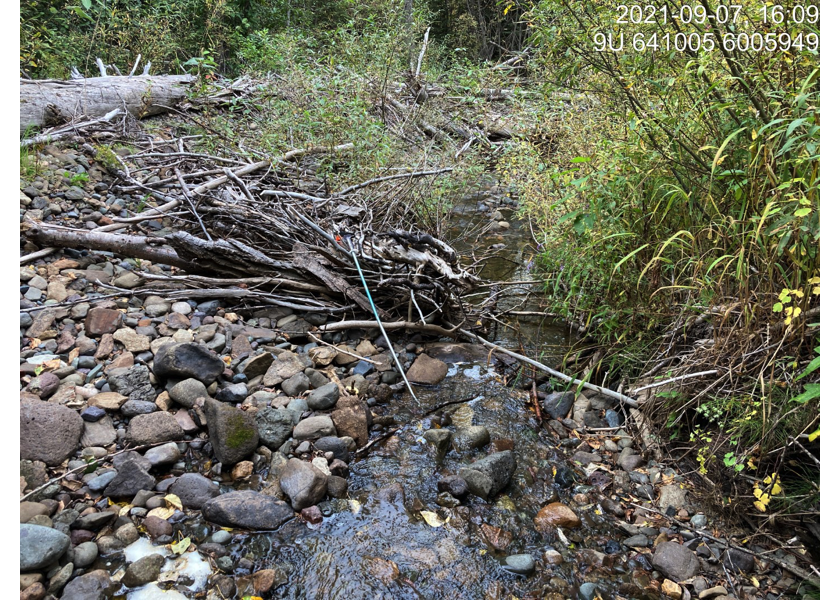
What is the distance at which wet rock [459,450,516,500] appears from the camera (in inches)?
101

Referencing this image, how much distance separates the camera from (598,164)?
325 centimetres

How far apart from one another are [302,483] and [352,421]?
0.51 metres

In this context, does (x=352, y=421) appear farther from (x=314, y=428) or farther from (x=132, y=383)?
(x=132, y=383)

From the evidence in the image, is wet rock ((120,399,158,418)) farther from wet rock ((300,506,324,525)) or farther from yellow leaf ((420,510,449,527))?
yellow leaf ((420,510,449,527))

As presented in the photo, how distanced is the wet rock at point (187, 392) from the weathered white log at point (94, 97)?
3.54 m

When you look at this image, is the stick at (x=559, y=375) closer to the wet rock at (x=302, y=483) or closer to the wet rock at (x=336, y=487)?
the wet rock at (x=336, y=487)

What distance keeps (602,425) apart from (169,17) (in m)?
8.00

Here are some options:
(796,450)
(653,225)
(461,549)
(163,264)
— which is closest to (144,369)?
(163,264)

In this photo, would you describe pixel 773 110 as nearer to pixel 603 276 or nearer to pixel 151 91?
pixel 603 276

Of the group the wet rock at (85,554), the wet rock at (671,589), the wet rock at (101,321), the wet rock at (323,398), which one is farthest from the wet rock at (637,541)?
the wet rock at (101,321)

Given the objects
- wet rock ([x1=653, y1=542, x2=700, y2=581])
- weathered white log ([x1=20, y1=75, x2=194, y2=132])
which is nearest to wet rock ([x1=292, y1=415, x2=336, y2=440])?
wet rock ([x1=653, y1=542, x2=700, y2=581])

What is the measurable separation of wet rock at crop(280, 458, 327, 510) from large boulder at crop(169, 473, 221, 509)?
0.30 m

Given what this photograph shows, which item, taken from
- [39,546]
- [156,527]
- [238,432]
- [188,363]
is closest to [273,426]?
[238,432]

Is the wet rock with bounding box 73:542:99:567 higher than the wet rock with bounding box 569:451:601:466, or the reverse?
the wet rock with bounding box 73:542:99:567
